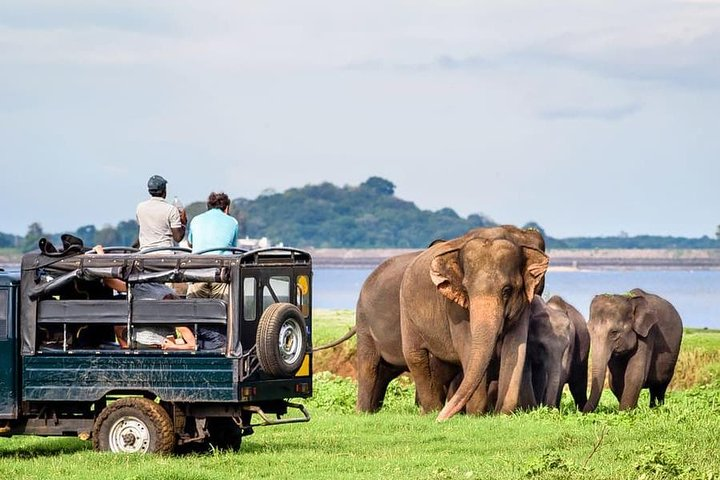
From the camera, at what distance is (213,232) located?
63.8 feet

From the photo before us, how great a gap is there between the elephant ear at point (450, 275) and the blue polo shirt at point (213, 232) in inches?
177

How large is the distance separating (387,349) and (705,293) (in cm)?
13099

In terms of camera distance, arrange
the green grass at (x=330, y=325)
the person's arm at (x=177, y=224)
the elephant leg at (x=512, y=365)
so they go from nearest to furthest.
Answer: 1. the person's arm at (x=177, y=224)
2. the elephant leg at (x=512, y=365)
3. the green grass at (x=330, y=325)

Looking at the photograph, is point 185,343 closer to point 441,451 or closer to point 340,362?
point 441,451

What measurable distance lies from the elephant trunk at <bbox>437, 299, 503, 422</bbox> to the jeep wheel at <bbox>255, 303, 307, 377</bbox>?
444cm

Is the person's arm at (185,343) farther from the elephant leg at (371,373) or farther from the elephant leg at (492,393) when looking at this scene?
the elephant leg at (371,373)

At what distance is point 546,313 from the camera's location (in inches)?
997

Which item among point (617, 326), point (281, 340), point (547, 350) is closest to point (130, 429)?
point (281, 340)

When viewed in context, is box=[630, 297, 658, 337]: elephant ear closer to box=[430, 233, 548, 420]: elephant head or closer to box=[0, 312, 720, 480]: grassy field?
box=[0, 312, 720, 480]: grassy field

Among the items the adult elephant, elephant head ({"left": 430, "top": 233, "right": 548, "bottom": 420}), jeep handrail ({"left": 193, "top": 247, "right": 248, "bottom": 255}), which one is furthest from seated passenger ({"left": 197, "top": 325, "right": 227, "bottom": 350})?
elephant head ({"left": 430, "top": 233, "right": 548, "bottom": 420})

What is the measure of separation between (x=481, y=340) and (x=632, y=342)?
6777 mm

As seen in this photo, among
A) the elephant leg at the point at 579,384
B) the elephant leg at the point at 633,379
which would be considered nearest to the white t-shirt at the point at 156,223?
the elephant leg at the point at 633,379

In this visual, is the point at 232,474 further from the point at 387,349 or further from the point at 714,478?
the point at 387,349

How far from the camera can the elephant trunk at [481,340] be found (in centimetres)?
2236
